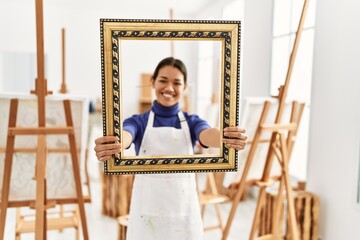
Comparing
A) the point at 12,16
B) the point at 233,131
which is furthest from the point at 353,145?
the point at 12,16

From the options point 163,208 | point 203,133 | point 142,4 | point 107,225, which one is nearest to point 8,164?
point 163,208

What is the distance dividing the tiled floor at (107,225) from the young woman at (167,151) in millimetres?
1347

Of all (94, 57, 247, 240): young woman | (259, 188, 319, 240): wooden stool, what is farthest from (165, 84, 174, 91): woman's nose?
(259, 188, 319, 240): wooden stool

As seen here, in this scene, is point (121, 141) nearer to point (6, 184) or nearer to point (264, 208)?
point (6, 184)

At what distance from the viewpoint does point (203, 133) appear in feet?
4.99

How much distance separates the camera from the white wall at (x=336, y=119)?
228 cm

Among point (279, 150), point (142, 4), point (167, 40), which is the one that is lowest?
point (279, 150)

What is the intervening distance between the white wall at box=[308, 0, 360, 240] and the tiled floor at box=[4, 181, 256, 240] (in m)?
0.81

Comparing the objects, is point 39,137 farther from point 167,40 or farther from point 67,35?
point 67,35

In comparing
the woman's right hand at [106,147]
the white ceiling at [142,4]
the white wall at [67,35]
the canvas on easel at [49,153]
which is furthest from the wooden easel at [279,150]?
the white wall at [67,35]

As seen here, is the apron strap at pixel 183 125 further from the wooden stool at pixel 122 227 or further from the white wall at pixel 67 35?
the white wall at pixel 67 35

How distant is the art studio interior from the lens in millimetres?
1364

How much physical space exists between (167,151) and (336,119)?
58.6 inches

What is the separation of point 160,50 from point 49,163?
12.8 feet
